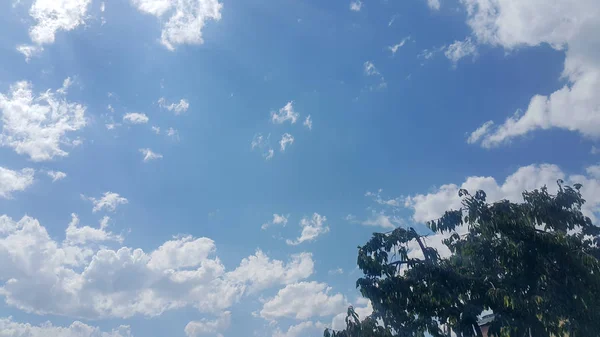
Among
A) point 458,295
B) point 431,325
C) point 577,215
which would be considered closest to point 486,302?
point 458,295

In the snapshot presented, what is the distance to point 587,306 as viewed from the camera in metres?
17.3

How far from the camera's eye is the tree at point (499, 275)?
17.4m

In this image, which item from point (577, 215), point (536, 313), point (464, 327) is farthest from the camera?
point (577, 215)

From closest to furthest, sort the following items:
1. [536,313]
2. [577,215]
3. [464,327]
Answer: [536,313]
[464,327]
[577,215]

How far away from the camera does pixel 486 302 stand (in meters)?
18.5

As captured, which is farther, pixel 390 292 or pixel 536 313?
pixel 390 292

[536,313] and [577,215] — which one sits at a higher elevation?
[577,215]

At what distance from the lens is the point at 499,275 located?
19641mm

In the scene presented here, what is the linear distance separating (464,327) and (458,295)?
3.81ft

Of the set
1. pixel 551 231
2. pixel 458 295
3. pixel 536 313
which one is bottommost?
pixel 536 313

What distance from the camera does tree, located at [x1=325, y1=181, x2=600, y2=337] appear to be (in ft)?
57.1

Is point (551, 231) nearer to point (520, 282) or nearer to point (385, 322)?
point (520, 282)

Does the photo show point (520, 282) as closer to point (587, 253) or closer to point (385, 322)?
point (587, 253)

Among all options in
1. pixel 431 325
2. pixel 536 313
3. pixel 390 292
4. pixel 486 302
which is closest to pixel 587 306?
pixel 536 313
